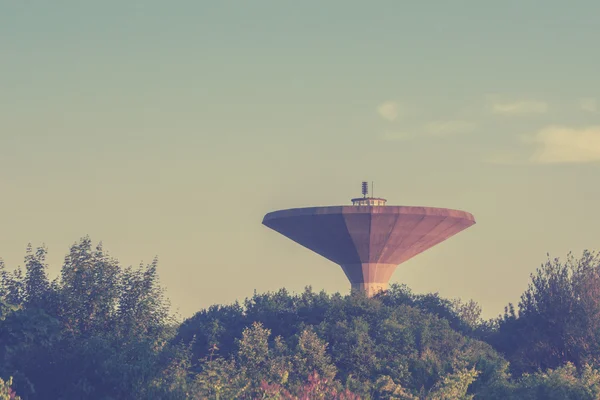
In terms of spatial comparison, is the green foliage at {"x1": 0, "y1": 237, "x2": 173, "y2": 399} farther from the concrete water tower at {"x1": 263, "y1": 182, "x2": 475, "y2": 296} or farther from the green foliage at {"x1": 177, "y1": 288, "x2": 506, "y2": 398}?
the concrete water tower at {"x1": 263, "y1": 182, "x2": 475, "y2": 296}

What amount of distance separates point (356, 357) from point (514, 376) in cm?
1060

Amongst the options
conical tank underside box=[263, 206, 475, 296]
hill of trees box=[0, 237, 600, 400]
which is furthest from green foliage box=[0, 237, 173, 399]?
conical tank underside box=[263, 206, 475, 296]

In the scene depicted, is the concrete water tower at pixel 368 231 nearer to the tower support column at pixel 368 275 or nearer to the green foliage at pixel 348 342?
the tower support column at pixel 368 275

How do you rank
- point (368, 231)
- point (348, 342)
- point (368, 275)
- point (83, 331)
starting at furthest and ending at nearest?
1. point (368, 275)
2. point (368, 231)
3. point (348, 342)
4. point (83, 331)

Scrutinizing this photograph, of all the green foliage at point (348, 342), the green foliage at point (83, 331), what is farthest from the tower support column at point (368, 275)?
the green foliage at point (83, 331)

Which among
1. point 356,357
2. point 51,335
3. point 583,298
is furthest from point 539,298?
point 51,335

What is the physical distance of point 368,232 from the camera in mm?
77250

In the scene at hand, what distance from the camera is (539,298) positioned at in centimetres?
8256

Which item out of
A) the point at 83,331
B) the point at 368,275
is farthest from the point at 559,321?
the point at 83,331

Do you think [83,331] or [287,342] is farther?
[287,342]

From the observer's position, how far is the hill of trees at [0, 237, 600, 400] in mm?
49594

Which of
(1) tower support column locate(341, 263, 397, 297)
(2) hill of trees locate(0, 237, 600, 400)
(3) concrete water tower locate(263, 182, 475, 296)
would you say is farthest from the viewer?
(1) tower support column locate(341, 263, 397, 297)

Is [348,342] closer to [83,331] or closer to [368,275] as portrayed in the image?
[368,275]

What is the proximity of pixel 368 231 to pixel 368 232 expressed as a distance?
Answer: 0.47 ft
